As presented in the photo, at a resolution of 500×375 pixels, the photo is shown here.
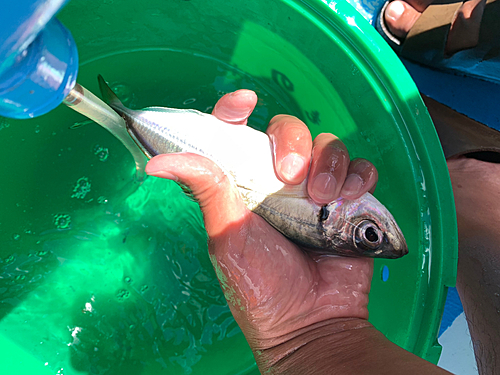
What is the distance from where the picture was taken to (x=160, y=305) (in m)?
2.36

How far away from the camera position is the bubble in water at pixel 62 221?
2340 millimetres

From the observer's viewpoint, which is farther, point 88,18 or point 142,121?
point 88,18

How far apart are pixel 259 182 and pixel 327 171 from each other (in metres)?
0.35

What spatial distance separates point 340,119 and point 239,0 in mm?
983

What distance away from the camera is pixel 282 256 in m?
1.55

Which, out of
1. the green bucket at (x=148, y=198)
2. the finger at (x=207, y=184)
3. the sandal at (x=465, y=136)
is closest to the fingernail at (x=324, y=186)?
the finger at (x=207, y=184)

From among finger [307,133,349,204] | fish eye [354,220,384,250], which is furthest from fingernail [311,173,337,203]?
fish eye [354,220,384,250]

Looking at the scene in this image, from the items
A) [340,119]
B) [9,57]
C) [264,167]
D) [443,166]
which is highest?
[9,57]

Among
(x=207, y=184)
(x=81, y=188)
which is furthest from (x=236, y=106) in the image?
(x=81, y=188)

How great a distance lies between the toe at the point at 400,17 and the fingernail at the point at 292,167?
6.22 ft

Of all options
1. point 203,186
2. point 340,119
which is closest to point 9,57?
point 203,186

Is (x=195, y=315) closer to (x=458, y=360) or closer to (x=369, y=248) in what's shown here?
(x=369, y=248)

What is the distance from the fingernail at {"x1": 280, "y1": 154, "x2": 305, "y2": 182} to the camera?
1.57m

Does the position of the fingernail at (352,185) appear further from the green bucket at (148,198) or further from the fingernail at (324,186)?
the green bucket at (148,198)
